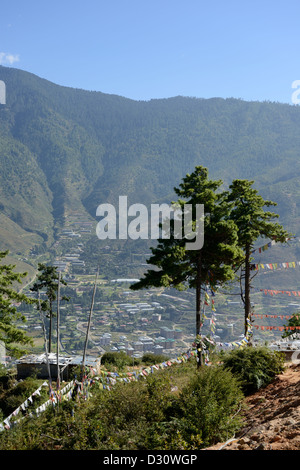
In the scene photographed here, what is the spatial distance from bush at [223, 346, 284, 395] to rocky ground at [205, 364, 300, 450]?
255mm

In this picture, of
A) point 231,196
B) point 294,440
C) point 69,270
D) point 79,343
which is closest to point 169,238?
point 231,196

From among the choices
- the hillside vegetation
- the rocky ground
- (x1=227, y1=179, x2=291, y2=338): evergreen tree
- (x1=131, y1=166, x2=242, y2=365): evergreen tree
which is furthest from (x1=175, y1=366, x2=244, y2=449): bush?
(x1=227, y1=179, x2=291, y2=338): evergreen tree

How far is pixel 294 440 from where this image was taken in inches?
295

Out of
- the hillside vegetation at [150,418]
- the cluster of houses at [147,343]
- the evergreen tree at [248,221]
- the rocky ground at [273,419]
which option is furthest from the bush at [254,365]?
the cluster of houses at [147,343]

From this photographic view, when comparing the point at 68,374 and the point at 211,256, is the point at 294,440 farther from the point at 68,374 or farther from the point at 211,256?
the point at 68,374

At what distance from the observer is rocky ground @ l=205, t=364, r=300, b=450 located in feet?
25.2

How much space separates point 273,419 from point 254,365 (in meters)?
3.53

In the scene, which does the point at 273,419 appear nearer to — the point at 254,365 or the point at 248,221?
the point at 254,365

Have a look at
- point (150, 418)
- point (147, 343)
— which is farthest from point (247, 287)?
point (147, 343)

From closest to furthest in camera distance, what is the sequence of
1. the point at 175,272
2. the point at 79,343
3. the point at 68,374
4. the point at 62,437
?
the point at 62,437, the point at 175,272, the point at 68,374, the point at 79,343

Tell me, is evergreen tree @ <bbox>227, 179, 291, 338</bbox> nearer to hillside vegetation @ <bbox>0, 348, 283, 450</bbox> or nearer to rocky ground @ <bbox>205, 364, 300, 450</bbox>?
rocky ground @ <bbox>205, 364, 300, 450</bbox>
